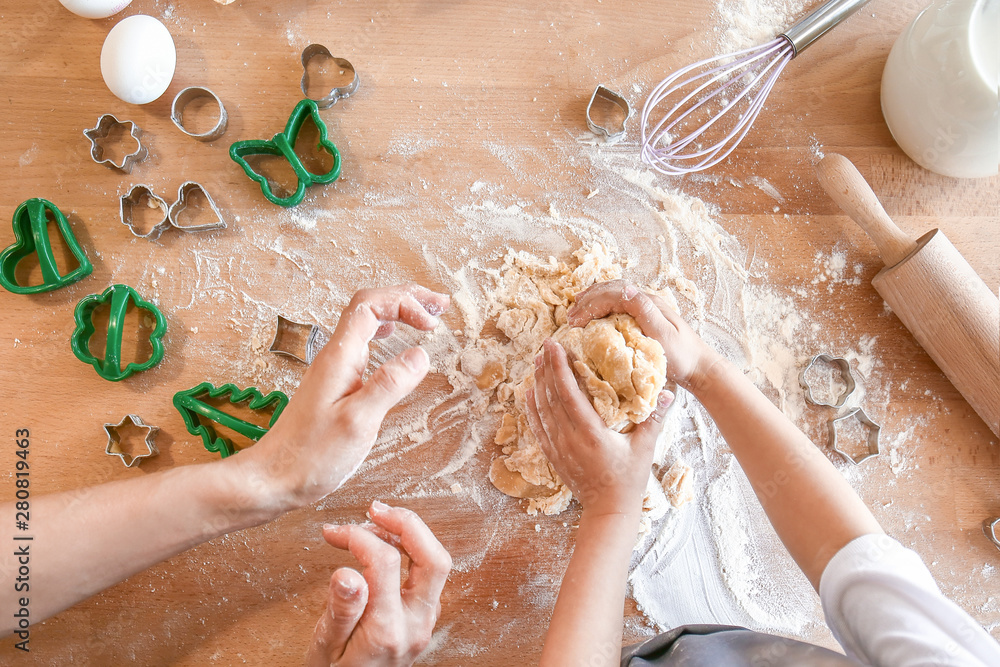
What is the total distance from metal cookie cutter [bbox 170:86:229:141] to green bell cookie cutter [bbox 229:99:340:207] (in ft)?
0.16

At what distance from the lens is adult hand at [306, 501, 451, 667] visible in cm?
88

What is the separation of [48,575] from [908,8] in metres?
1.85

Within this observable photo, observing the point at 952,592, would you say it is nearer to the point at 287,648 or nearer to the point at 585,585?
the point at 585,585

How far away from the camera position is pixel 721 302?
3.82ft

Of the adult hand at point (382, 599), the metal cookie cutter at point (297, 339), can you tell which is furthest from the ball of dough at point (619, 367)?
the metal cookie cutter at point (297, 339)

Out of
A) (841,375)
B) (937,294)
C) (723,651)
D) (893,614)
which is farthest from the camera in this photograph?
(841,375)

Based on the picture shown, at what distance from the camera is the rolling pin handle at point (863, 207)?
42.4 inches

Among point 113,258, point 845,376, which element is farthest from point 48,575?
point 845,376

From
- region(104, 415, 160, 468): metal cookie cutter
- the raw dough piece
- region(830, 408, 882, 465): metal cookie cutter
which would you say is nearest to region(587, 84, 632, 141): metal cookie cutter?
the raw dough piece

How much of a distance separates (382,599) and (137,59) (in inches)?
41.0

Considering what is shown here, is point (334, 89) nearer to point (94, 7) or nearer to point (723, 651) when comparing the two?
point (94, 7)

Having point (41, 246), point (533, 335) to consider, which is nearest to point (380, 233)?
point (533, 335)

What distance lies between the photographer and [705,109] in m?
1.19

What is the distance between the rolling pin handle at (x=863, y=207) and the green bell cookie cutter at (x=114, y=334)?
128 centimetres
